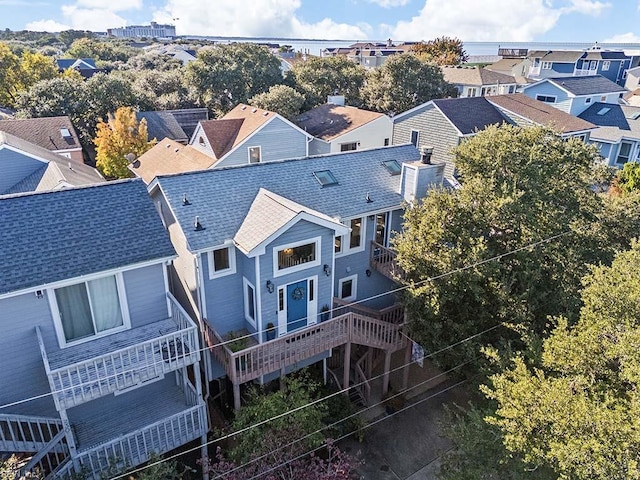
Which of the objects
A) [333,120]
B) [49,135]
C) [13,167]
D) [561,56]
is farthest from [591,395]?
[561,56]

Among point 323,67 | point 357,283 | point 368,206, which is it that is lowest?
point 357,283

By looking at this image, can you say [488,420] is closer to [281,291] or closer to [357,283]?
[281,291]

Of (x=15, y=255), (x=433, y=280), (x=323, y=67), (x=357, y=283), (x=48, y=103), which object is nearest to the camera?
(x=15, y=255)

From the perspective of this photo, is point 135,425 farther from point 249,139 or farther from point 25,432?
point 249,139

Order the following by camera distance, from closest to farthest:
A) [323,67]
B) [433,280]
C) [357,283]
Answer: [433,280]
[357,283]
[323,67]

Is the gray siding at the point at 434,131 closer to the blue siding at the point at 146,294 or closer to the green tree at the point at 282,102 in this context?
the green tree at the point at 282,102

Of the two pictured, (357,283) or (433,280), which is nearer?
(433,280)

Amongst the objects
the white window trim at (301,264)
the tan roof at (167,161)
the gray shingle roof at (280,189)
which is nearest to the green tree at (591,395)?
the white window trim at (301,264)

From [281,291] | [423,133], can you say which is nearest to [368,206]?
[281,291]
